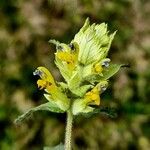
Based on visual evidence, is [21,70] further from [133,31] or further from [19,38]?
[133,31]

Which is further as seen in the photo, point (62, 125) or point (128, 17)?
point (128, 17)

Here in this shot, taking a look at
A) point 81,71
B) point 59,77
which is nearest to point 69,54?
point 81,71

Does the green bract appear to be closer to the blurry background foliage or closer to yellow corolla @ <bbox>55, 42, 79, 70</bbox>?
yellow corolla @ <bbox>55, 42, 79, 70</bbox>

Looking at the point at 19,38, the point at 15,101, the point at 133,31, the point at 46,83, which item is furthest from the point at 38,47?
the point at 46,83

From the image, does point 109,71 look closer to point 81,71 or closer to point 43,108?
point 81,71

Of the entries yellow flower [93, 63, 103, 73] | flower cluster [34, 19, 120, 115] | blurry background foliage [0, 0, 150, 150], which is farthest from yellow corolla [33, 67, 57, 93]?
blurry background foliage [0, 0, 150, 150]

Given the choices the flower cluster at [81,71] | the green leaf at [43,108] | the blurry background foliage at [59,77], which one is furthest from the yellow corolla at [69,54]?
the blurry background foliage at [59,77]
